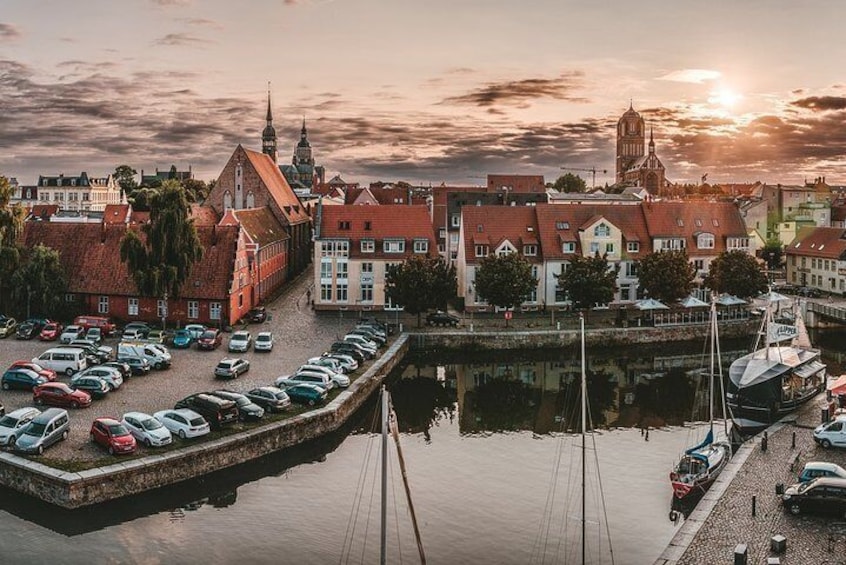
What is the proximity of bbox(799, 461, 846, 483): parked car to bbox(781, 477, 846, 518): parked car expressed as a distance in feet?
4.81

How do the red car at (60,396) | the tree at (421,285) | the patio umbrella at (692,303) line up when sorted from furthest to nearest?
the patio umbrella at (692,303), the tree at (421,285), the red car at (60,396)

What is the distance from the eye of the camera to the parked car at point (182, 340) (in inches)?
2021

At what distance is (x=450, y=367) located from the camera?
5600cm

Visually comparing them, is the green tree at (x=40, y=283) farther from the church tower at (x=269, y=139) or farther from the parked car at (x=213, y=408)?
the church tower at (x=269, y=139)

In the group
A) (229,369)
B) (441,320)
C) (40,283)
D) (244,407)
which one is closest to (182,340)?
(229,369)

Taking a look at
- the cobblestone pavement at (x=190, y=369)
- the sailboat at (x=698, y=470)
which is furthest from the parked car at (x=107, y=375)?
the sailboat at (x=698, y=470)

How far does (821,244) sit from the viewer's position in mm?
80500

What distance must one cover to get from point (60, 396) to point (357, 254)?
32.6 metres

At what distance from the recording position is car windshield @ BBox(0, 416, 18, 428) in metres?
33.7

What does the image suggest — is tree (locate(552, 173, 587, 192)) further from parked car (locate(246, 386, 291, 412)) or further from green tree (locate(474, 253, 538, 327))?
parked car (locate(246, 386, 291, 412))

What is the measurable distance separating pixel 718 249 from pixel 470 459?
1841 inches

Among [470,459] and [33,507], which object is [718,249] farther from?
[33,507]

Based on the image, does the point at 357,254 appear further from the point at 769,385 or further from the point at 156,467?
the point at 156,467

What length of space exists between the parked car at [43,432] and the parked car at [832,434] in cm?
2997
